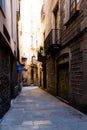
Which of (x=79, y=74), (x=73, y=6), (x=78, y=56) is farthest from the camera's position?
(x=73, y=6)

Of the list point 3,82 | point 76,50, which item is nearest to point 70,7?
point 76,50

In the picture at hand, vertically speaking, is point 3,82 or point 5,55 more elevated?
point 5,55

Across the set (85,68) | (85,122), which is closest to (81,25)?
(85,68)

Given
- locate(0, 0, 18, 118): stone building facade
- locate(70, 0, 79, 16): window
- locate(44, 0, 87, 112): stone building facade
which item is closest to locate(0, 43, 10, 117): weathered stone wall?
locate(0, 0, 18, 118): stone building facade

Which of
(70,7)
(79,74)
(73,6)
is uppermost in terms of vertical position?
(70,7)

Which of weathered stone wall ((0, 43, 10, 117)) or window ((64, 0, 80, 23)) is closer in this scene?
weathered stone wall ((0, 43, 10, 117))

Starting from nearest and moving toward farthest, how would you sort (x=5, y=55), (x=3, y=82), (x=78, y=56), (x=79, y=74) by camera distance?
(x=3, y=82)
(x=5, y=55)
(x=79, y=74)
(x=78, y=56)

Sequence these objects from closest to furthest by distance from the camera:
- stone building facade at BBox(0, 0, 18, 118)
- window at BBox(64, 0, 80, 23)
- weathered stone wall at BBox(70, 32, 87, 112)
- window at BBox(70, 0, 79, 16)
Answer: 1. stone building facade at BBox(0, 0, 18, 118)
2. weathered stone wall at BBox(70, 32, 87, 112)
3. window at BBox(70, 0, 79, 16)
4. window at BBox(64, 0, 80, 23)

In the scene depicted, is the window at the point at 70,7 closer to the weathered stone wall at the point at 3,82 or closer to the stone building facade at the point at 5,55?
the stone building facade at the point at 5,55

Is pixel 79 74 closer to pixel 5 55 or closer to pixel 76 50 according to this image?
pixel 76 50

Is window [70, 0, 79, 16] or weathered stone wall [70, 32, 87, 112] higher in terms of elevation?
window [70, 0, 79, 16]

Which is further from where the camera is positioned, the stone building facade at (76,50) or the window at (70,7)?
the window at (70,7)

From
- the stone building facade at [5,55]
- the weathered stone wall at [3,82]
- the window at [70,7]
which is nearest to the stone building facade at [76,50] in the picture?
the window at [70,7]

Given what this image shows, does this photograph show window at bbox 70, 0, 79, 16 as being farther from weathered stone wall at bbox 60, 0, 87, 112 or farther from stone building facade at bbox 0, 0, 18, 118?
stone building facade at bbox 0, 0, 18, 118
